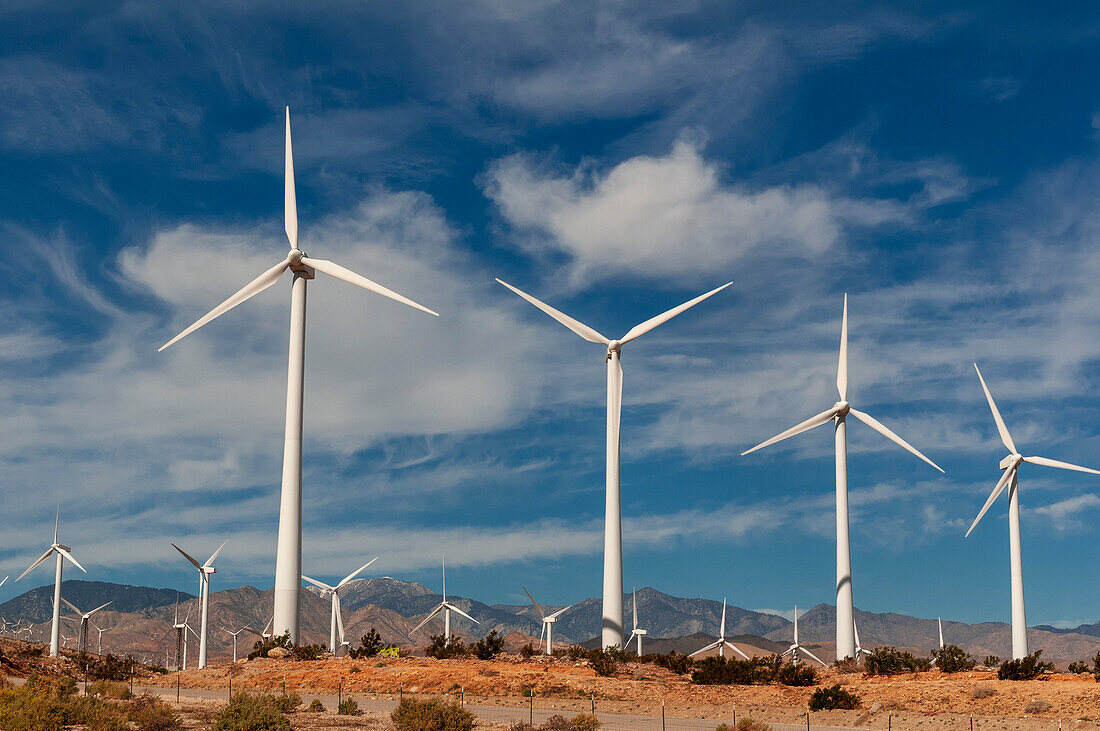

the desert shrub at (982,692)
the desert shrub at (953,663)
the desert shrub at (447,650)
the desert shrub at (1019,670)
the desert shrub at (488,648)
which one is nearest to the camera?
the desert shrub at (982,692)

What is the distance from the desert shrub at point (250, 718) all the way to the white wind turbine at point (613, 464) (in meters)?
32.4

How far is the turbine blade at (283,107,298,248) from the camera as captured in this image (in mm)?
75000

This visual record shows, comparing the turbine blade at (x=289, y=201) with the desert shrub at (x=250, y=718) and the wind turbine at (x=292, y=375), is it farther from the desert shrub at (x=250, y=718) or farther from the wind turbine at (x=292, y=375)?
the desert shrub at (x=250, y=718)

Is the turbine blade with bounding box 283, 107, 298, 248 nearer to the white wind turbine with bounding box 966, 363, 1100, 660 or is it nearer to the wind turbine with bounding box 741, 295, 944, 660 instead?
the wind turbine with bounding box 741, 295, 944, 660

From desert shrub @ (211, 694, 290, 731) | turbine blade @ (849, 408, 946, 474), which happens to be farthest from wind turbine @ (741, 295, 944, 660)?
desert shrub @ (211, 694, 290, 731)

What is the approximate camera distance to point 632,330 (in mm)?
76625

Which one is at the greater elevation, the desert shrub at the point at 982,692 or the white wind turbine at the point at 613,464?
the white wind turbine at the point at 613,464

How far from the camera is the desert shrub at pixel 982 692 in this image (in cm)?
4744

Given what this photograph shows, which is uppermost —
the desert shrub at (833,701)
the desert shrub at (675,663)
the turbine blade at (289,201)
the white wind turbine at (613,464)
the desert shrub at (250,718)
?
the turbine blade at (289,201)

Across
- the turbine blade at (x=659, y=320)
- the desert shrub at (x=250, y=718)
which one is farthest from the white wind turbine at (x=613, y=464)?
the desert shrub at (x=250, y=718)

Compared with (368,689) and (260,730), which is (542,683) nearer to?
(368,689)

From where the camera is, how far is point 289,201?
76000mm

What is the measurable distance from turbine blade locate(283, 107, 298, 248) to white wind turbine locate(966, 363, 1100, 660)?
196 feet

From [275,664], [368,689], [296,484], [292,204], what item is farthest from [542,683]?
[292,204]
